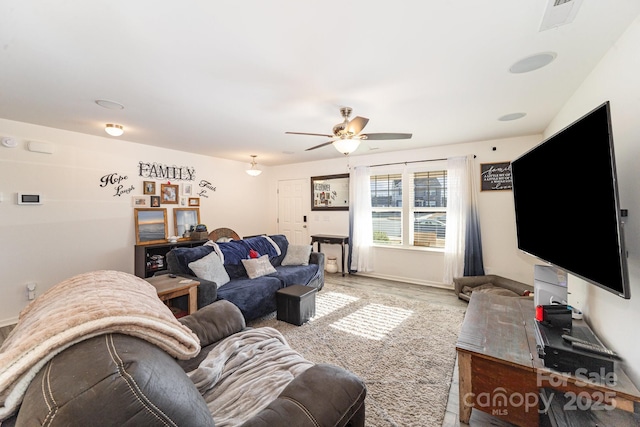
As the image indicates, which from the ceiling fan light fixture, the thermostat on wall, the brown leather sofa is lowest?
the brown leather sofa

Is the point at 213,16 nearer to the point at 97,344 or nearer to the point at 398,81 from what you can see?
the point at 398,81

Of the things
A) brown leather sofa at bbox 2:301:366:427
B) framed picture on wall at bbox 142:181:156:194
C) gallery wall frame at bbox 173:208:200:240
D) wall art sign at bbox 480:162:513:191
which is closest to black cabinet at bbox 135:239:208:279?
gallery wall frame at bbox 173:208:200:240

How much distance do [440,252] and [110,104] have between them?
5.03 metres

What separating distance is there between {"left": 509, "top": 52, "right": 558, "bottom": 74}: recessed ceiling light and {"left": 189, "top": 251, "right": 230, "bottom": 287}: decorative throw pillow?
346 centimetres

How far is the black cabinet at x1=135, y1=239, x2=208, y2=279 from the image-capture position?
415cm

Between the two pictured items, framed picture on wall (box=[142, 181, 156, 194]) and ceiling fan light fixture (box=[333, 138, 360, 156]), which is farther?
framed picture on wall (box=[142, 181, 156, 194])

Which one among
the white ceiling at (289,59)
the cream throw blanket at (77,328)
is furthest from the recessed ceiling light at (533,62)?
the cream throw blanket at (77,328)

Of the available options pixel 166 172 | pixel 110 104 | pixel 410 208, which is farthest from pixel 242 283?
pixel 410 208

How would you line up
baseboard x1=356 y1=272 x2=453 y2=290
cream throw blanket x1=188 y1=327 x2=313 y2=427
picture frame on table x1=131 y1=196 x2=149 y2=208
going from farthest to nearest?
baseboard x1=356 y1=272 x2=453 y2=290
picture frame on table x1=131 y1=196 x2=149 y2=208
cream throw blanket x1=188 y1=327 x2=313 y2=427

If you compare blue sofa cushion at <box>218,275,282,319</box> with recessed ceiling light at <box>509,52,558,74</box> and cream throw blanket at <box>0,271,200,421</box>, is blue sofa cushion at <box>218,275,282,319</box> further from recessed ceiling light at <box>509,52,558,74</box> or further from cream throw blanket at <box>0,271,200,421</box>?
recessed ceiling light at <box>509,52,558,74</box>

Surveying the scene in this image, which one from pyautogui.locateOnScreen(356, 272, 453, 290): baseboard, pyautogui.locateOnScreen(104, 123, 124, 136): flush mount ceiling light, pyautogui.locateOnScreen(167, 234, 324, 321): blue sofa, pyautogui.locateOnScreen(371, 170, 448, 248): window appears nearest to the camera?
pyautogui.locateOnScreen(167, 234, 324, 321): blue sofa

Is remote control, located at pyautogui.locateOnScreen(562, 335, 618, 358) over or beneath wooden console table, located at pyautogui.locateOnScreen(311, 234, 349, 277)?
beneath

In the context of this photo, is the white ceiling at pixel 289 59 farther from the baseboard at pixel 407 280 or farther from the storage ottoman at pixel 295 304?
the baseboard at pixel 407 280

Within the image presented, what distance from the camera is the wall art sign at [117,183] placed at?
4021mm
